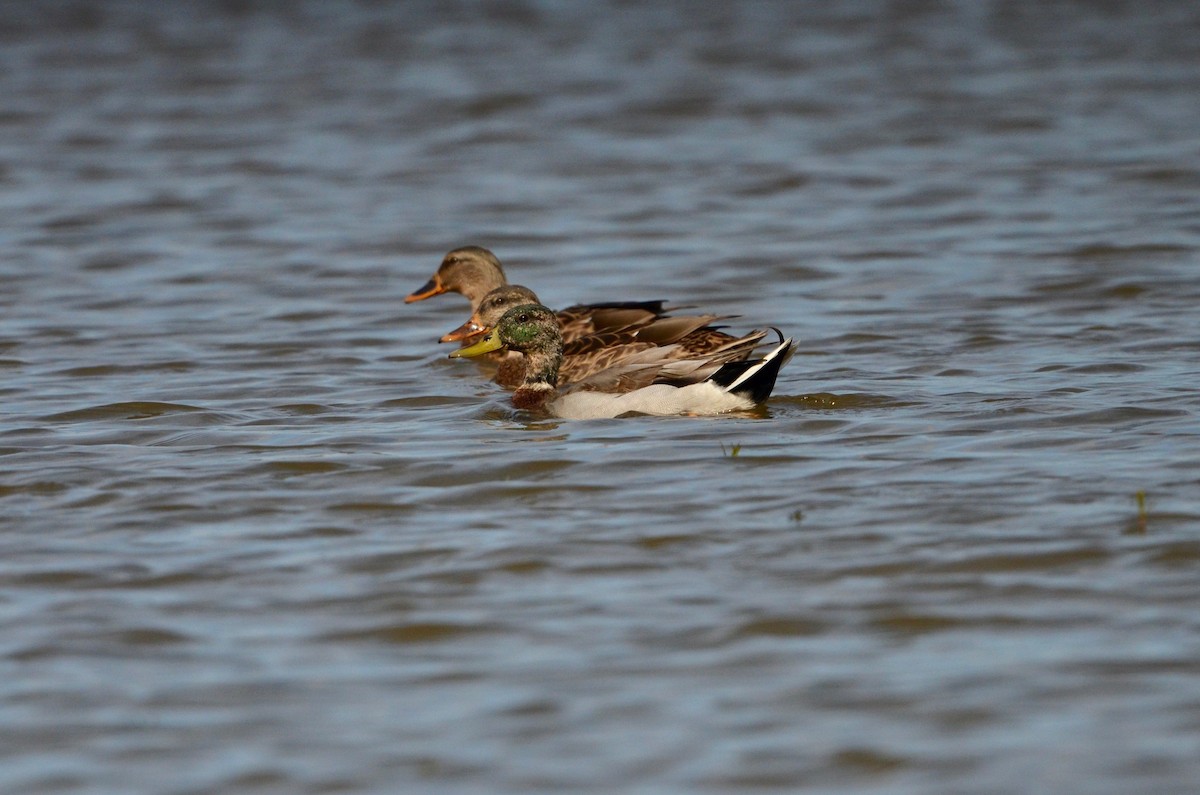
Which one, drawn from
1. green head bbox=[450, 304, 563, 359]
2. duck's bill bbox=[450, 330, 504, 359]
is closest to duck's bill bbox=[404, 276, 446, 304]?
duck's bill bbox=[450, 330, 504, 359]

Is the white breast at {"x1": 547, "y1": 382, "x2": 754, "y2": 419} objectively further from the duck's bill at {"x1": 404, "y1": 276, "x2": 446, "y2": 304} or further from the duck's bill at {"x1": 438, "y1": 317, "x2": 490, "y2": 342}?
the duck's bill at {"x1": 404, "y1": 276, "x2": 446, "y2": 304}

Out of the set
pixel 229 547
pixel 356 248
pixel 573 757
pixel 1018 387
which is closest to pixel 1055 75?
pixel 356 248

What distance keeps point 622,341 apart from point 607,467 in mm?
2227

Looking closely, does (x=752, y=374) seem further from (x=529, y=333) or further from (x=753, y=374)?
(x=529, y=333)

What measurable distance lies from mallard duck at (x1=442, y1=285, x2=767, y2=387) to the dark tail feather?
0.14 m

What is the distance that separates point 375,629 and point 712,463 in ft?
7.44

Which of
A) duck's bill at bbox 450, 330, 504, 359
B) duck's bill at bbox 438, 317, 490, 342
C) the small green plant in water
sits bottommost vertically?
the small green plant in water

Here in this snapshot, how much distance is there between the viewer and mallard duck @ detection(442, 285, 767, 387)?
916cm

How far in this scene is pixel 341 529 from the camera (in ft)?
22.4

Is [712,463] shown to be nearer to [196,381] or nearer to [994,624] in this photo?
[994,624]

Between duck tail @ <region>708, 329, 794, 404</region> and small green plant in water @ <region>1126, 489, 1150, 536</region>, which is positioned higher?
duck tail @ <region>708, 329, 794, 404</region>

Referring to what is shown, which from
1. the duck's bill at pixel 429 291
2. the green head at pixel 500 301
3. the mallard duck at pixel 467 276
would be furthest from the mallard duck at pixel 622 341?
the duck's bill at pixel 429 291

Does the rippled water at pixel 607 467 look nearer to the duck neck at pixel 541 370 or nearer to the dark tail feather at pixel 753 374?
the dark tail feather at pixel 753 374

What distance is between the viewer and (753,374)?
27.8 ft
